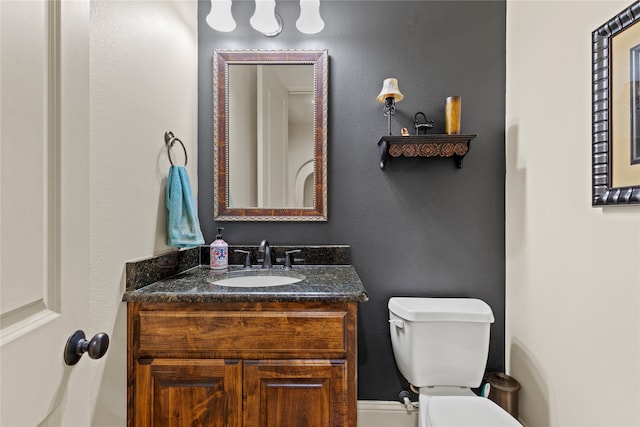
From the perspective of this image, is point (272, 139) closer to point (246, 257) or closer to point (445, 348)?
point (246, 257)

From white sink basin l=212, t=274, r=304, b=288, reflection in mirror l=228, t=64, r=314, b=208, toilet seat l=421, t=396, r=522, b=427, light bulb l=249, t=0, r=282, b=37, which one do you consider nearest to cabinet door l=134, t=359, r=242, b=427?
white sink basin l=212, t=274, r=304, b=288

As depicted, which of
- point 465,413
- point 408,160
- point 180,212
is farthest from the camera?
point 408,160

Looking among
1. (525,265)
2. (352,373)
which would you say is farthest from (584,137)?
(352,373)

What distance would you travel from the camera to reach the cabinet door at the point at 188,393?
3.54 ft

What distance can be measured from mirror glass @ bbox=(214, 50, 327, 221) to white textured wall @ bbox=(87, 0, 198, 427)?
0.33m

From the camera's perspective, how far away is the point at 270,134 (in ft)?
5.58

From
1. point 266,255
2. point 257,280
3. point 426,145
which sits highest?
point 426,145

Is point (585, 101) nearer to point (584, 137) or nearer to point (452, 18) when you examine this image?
point (584, 137)

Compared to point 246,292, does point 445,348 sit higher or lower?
lower

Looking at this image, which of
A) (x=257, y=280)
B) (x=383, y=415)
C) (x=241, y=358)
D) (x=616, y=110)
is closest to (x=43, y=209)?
(x=241, y=358)

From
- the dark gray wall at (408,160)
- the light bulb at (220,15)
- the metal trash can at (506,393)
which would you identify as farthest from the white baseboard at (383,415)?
the light bulb at (220,15)

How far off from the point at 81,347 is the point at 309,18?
1.62 m

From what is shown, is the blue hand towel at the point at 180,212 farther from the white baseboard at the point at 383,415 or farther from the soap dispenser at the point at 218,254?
the white baseboard at the point at 383,415

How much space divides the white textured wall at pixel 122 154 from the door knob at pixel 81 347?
40cm
